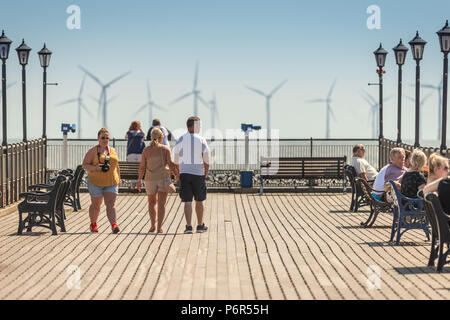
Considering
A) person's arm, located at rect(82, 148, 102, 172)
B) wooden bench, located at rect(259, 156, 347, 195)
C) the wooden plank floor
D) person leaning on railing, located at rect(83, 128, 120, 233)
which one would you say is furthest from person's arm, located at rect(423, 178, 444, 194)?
wooden bench, located at rect(259, 156, 347, 195)

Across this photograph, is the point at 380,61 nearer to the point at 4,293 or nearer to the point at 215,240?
the point at 215,240

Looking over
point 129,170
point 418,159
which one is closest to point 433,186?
point 418,159

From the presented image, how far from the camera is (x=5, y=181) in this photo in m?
17.1

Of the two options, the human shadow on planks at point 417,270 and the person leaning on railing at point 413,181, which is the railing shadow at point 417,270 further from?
the person leaning on railing at point 413,181

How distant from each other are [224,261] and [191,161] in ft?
9.31

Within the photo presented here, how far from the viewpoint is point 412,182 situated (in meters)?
11.9

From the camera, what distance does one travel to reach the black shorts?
12.8m

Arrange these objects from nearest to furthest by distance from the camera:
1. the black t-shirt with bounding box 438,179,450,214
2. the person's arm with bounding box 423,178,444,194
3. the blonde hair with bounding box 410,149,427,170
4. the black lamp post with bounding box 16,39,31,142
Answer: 1. the black t-shirt with bounding box 438,179,450,214
2. the person's arm with bounding box 423,178,444,194
3. the blonde hair with bounding box 410,149,427,170
4. the black lamp post with bounding box 16,39,31,142

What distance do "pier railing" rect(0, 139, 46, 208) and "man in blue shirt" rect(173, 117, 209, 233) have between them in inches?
186

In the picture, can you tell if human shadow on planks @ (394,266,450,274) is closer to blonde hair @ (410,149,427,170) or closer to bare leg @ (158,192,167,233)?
blonde hair @ (410,149,427,170)

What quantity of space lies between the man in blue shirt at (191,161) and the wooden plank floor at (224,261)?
60 centimetres

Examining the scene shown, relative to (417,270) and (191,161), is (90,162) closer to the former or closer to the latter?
(191,161)
